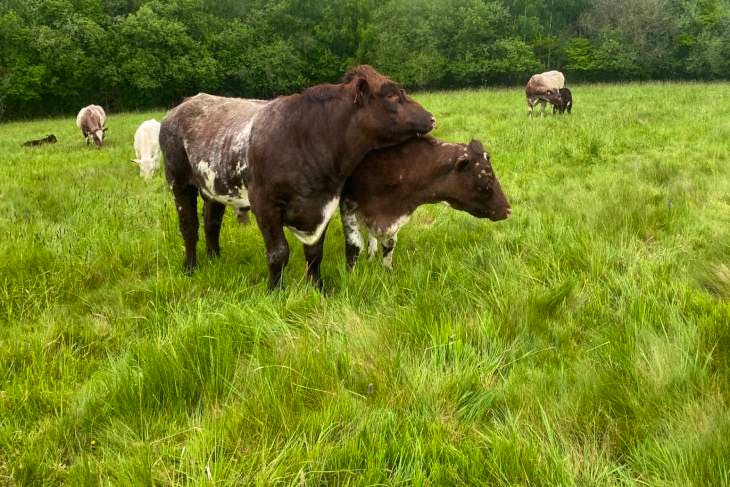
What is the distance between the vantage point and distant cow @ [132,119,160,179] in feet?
34.2

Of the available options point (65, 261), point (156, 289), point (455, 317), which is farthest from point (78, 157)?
point (455, 317)

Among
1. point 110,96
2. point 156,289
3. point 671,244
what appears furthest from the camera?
point 110,96

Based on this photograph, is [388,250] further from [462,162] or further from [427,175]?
[462,162]

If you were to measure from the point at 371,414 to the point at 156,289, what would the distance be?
8.51 feet

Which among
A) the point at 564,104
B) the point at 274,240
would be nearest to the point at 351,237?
the point at 274,240

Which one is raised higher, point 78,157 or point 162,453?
point 162,453

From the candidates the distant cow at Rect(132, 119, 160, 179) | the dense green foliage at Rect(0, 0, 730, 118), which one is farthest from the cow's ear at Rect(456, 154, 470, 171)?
the dense green foliage at Rect(0, 0, 730, 118)

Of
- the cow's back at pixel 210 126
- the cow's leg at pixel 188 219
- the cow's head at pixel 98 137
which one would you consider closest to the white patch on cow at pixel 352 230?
the cow's back at pixel 210 126

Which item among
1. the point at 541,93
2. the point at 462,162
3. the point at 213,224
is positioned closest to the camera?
the point at 462,162

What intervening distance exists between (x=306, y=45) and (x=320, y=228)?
5177cm

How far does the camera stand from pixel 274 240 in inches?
159

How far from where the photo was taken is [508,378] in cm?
248

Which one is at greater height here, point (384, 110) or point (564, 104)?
point (384, 110)

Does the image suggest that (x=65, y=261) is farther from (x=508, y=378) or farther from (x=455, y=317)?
(x=508, y=378)
